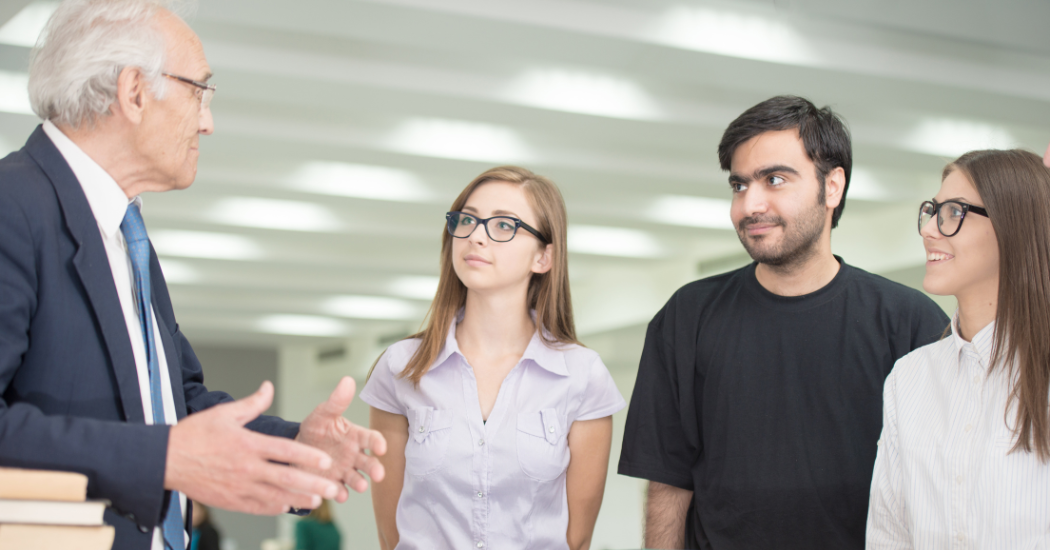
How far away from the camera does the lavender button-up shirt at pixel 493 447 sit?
2105 mm

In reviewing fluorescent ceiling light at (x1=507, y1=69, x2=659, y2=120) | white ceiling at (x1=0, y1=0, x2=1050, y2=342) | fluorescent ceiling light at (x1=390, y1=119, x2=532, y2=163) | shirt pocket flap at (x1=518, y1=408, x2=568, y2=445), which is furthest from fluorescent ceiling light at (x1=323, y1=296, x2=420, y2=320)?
shirt pocket flap at (x1=518, y1=408, x2=568, y2=445)

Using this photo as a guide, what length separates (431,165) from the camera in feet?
20.9

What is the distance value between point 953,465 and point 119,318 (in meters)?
1.55

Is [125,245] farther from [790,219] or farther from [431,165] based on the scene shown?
[431,165]

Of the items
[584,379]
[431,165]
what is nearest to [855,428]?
[584,379]

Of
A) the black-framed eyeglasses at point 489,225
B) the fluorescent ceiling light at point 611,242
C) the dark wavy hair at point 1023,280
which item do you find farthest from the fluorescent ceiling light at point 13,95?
the dark wavy hair at point 1023,280

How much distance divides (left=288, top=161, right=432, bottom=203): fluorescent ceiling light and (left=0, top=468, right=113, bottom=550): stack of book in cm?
574

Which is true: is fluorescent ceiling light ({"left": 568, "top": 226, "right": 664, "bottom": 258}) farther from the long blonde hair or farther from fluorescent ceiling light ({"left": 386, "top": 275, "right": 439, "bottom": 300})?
the long blonde hair

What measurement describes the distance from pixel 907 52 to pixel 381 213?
4.76 m

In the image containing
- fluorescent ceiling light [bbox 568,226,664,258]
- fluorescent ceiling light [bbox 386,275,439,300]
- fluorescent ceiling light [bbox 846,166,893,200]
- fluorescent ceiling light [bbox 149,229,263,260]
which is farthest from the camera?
fluorescent ceiling light [bbox 386,275,439,300]

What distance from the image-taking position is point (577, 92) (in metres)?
5.29

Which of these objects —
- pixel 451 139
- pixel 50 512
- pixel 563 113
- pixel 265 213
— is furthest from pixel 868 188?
pixel 50 512

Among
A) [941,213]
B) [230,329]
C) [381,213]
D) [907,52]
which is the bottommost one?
[230,329]

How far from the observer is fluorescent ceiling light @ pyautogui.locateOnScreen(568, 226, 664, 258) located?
8750 mm
